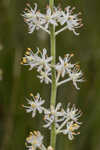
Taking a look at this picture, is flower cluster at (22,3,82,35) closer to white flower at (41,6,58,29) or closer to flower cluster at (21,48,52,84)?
white flower at (41,6,58,29)

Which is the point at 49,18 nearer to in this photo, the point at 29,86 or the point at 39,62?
the point at 39,62

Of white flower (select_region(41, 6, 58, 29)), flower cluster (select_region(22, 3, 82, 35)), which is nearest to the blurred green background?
flower cluster (select_region(22, 3, 82, 35))

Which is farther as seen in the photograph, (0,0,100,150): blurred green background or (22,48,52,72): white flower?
(0,0,100,150): blurred green background

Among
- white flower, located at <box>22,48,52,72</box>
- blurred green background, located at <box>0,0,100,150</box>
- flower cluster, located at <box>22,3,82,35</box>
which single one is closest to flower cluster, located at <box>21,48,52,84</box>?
white flower, located at <box>22,48,52,72</box>

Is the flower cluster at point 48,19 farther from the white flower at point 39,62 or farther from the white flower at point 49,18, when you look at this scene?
the white flower at point 39,62

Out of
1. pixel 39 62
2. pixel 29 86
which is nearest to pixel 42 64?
pixel 39 62

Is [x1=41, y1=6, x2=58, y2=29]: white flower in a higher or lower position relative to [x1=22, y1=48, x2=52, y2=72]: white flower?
higher

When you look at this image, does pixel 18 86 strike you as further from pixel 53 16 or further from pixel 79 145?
pixel 53 16

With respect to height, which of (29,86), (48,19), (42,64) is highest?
(29,86)
